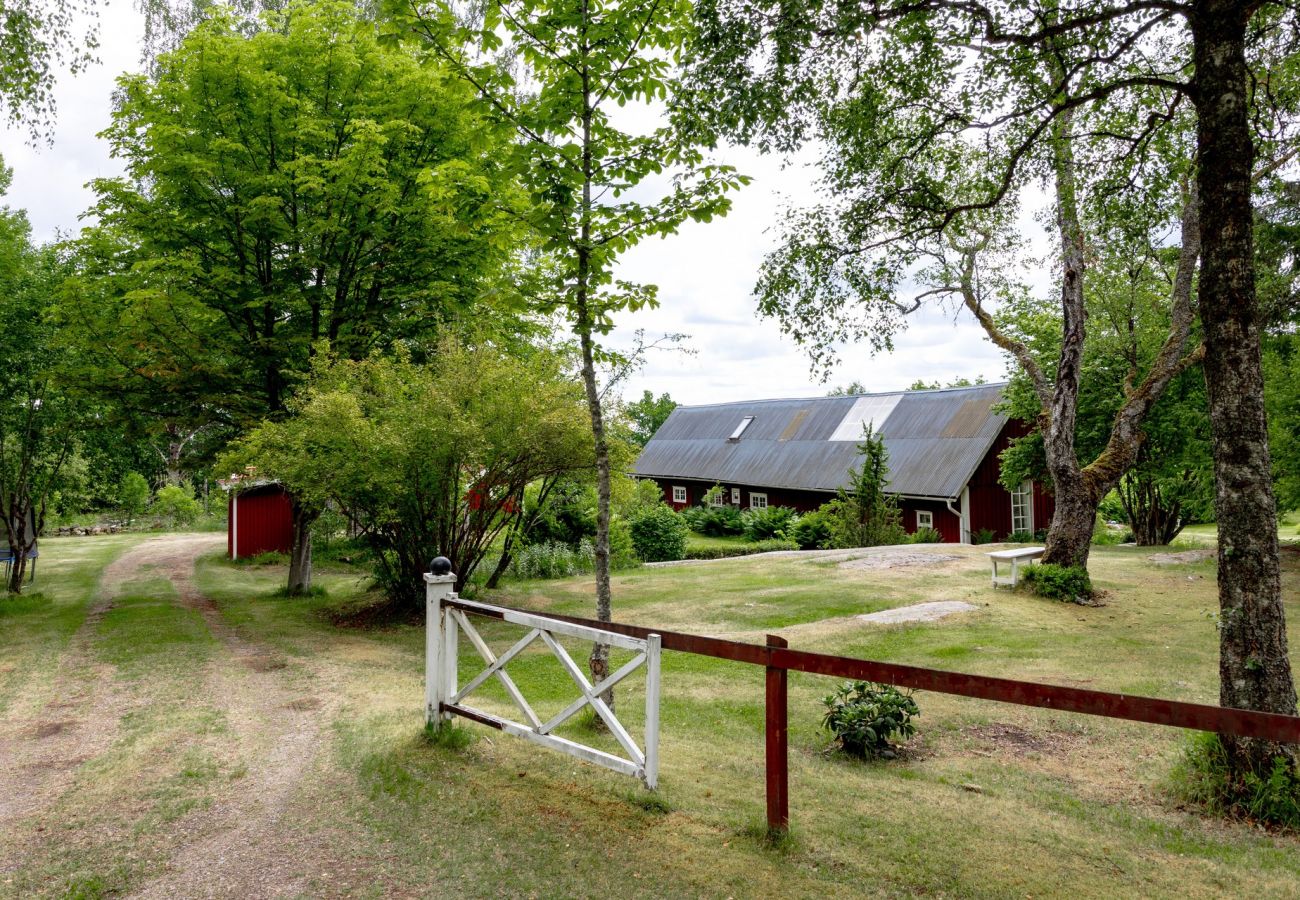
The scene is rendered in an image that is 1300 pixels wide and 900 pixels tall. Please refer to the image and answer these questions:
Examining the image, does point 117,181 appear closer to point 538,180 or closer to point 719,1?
point 538,180

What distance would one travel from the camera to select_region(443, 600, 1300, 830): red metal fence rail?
3301mm

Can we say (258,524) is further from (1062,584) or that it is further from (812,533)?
(1062,584)

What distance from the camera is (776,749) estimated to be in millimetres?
4297

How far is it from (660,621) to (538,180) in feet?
26.7

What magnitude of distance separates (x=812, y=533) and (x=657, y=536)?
19.5ft

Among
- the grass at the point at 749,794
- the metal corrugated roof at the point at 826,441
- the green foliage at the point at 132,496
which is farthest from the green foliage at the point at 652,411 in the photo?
the grass at the point at 749,794

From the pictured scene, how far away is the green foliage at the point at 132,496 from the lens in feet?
116

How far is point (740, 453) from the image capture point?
115ft

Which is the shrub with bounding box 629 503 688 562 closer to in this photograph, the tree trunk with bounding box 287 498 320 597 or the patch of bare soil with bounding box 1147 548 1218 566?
the tree trunk with bounding box 287 498 320 597

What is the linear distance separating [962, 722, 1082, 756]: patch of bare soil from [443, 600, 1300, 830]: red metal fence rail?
103 inches

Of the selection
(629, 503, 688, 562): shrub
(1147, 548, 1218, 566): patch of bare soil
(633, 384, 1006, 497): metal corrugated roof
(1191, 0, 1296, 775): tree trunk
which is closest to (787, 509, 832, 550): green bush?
(633, 384, 1006, 497): metal corrugated roof

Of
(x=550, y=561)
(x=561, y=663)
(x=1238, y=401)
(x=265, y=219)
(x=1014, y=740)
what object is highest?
(x=265, y=219)

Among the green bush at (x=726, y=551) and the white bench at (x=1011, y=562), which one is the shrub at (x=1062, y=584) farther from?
the green bush at (x=726, y=551)

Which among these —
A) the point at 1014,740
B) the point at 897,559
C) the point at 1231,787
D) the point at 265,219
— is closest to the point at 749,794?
the point at 1014,740
